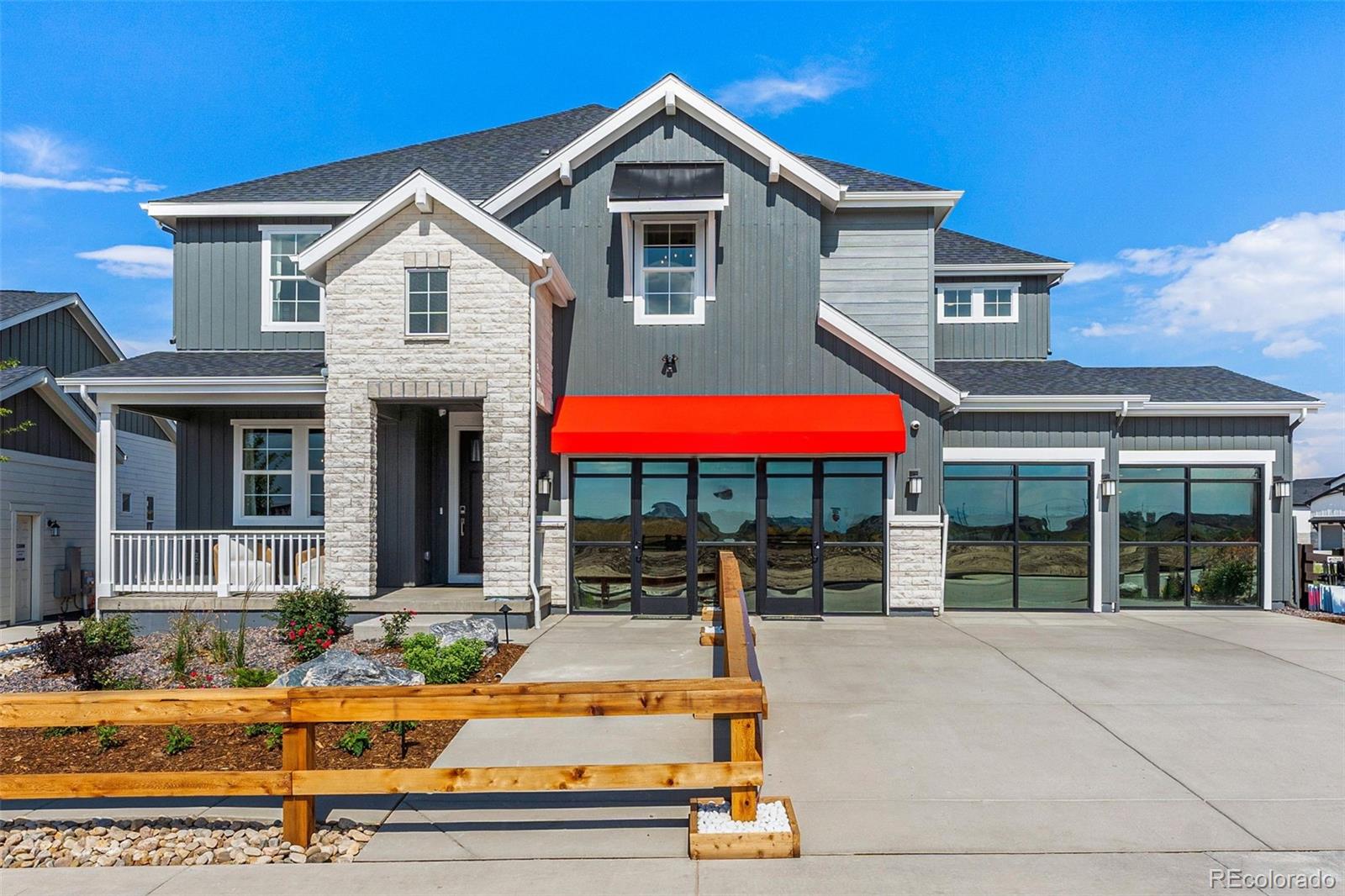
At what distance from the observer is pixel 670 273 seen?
14.7 m

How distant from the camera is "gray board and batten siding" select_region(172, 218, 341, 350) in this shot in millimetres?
15953

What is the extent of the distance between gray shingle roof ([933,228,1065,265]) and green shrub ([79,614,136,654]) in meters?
15.8

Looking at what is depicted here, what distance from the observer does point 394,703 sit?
211 inches

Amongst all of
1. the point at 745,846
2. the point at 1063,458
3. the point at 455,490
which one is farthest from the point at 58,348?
the point at 1063,458

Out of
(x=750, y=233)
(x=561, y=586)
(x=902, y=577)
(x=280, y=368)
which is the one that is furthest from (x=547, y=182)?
(x=902, y=577)

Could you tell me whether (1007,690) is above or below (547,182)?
below

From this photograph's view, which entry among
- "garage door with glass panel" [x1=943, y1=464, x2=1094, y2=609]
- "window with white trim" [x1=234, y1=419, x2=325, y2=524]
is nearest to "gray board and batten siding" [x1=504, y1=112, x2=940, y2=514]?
"garage door with glass panel" [x1=943, y1=464, x2=1094, y2=609]

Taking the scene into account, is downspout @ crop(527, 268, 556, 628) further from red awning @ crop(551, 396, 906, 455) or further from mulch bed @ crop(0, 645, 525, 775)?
mulch bed @ crop(0, 645, 525, 775)

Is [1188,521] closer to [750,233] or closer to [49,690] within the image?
[750,233]

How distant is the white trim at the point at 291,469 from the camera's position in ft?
50.4

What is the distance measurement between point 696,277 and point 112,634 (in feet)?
32.1

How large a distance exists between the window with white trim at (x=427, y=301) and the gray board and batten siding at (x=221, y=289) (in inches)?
156

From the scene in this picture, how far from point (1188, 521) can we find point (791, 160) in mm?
9688

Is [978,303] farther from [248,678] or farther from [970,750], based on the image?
[248,678]
